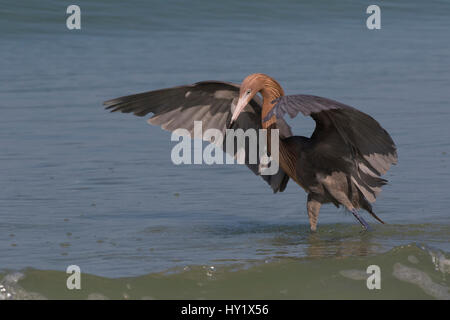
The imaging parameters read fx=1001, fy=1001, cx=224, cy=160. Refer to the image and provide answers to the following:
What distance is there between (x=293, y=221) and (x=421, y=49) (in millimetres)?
10011

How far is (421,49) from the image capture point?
59.3ft

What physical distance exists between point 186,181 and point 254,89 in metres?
2.40

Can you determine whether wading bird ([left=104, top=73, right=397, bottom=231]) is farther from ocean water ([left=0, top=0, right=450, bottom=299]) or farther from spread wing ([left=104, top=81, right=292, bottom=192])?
ocean water ([left=0, top=0, right=450, bottom=299])

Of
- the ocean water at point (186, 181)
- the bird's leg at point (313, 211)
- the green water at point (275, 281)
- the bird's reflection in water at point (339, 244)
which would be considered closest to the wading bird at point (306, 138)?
the bird's leg at point (313, 211)

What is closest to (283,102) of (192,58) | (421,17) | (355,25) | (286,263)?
(286,263)

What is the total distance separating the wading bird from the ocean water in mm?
390

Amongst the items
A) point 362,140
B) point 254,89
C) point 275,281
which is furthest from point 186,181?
point 275,281

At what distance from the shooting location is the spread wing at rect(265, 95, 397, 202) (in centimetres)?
759

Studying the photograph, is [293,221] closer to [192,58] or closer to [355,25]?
[192,58]

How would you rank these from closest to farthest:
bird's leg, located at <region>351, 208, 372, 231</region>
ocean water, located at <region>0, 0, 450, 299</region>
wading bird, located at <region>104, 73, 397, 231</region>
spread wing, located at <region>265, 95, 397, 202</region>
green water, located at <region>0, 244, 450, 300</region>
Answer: green water, located at <region>0, 244, 450, 300</region> < ocean water, located at <region>0, 0, 450, 299</region> < spread wing, located at <region>265, 95, 397, 202</region> < wading bird, located at <region>104, 73, 397, 231</region> < bird's leg, located at <region>351, 208, 372, 231</region>

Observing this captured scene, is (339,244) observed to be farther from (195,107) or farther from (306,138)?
(195,107)

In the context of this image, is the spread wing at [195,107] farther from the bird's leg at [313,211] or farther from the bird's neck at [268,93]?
the bird's leg at [313,211]

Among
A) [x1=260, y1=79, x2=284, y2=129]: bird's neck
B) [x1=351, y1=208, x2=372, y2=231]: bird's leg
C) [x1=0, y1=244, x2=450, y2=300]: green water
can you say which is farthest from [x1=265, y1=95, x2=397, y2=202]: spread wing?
[x1=0, y1=244, x2=450, y2=300]: green water

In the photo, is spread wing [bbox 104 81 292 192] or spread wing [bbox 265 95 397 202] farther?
spread wing [bbox 104 81 292 192]
